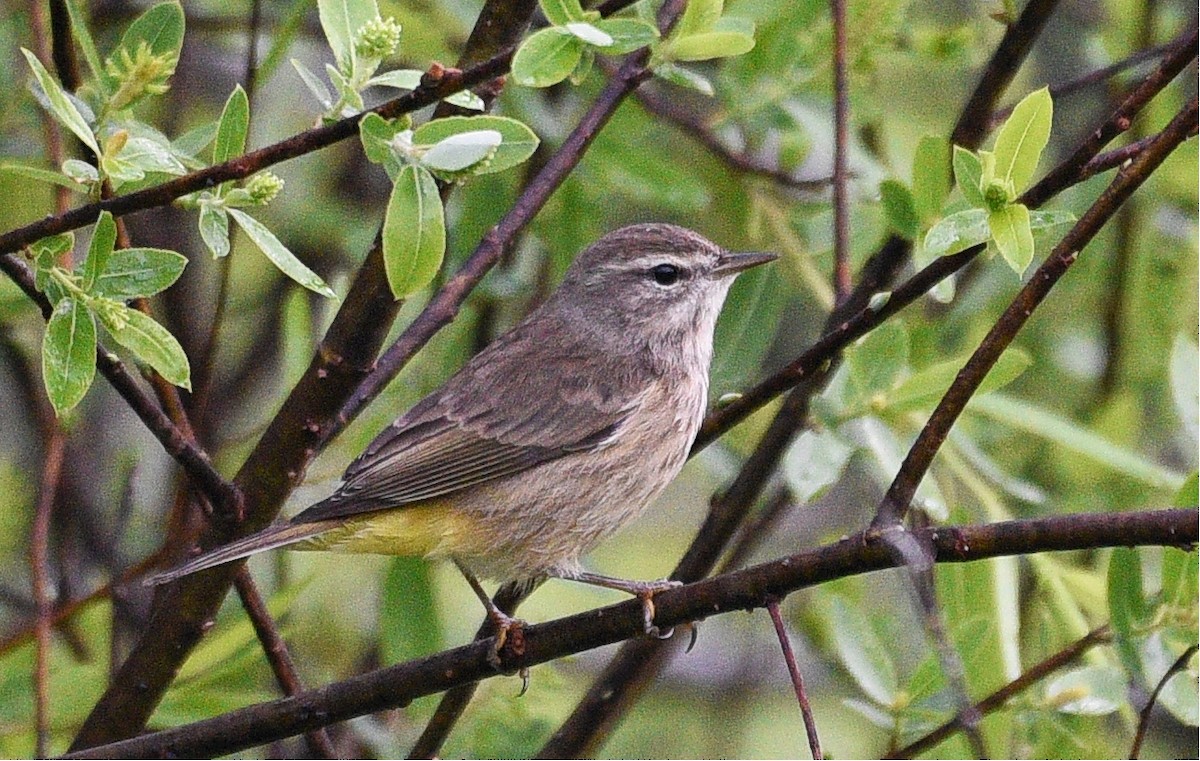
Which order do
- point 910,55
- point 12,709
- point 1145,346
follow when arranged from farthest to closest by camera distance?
point 1145,346 → point 910,55 → point 12,709

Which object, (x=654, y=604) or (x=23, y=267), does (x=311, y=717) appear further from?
(x=23, y=267)

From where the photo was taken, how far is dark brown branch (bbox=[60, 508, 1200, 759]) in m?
2.37

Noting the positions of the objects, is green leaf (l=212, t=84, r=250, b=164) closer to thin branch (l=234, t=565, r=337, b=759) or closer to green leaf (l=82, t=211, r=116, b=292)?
green leaf (l=82, t=211, r=116, b=292)

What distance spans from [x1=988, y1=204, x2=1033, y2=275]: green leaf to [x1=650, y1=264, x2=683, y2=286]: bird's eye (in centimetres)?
202

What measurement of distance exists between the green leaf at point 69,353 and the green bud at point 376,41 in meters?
0.61

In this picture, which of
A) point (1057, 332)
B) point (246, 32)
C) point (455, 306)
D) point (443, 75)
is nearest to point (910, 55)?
point (1057, 332)

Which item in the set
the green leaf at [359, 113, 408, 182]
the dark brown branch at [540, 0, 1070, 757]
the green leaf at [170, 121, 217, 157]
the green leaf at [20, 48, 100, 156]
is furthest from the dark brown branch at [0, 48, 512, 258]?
the dark brown branch at [540, 0, 1070, 757]

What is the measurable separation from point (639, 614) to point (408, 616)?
169 centimetres

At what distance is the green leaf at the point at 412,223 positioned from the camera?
2430 mm

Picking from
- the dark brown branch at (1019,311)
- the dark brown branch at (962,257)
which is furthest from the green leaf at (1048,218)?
the dark brown branch at (1019,311)

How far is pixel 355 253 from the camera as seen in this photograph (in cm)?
518

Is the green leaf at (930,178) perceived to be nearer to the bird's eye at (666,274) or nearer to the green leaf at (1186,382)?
the green leaf at (1186,382)

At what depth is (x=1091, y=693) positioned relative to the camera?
3346mm

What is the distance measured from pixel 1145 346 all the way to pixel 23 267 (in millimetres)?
4111
